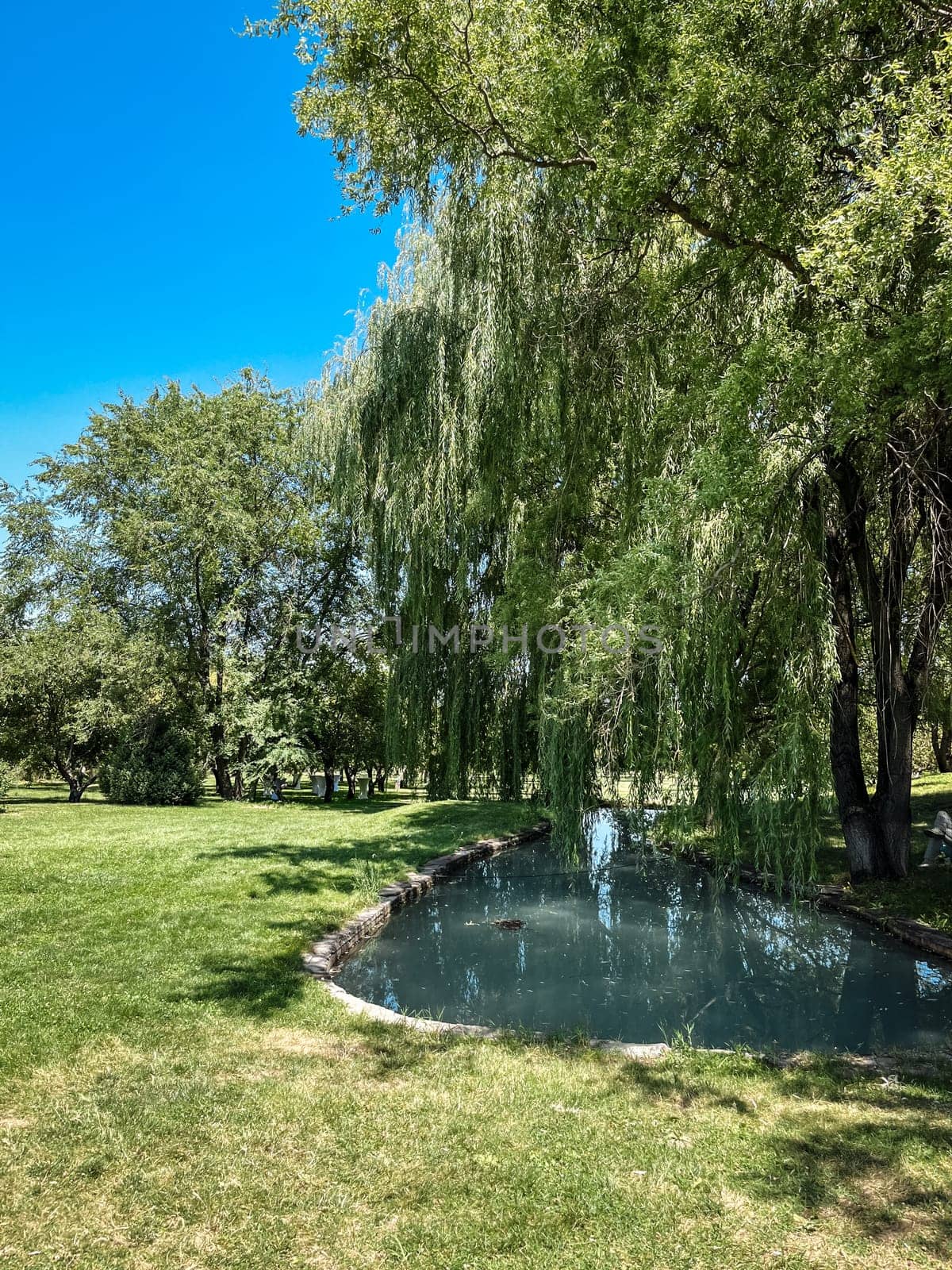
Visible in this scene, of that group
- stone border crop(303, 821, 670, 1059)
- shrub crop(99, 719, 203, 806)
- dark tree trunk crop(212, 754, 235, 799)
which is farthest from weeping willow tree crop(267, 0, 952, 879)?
dark tree trunk crop(212, 754, 235, 799)

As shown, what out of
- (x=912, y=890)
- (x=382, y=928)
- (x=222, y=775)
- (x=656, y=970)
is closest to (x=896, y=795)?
(x=912, y=890)

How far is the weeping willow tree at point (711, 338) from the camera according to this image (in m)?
5.19

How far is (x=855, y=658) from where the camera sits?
25.2ft

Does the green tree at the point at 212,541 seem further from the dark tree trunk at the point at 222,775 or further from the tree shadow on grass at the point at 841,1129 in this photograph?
the tree shadow on grass at the point at 841,1129

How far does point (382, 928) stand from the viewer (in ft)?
24.2

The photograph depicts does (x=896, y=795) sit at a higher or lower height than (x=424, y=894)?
higher

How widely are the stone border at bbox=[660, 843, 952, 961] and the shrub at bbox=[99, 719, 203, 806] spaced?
440 inches

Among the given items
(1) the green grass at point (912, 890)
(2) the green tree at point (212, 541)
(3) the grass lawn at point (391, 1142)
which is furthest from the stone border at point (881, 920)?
(2) the green tree at point (212, 541)

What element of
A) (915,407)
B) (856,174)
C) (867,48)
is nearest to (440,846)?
(915,407)

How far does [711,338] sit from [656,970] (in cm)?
564

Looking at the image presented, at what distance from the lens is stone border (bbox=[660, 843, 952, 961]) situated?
6.41m

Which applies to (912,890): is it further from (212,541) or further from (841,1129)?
(212,541)

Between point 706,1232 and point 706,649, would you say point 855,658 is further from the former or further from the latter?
point 706,1232

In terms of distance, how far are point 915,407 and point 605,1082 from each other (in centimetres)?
447
